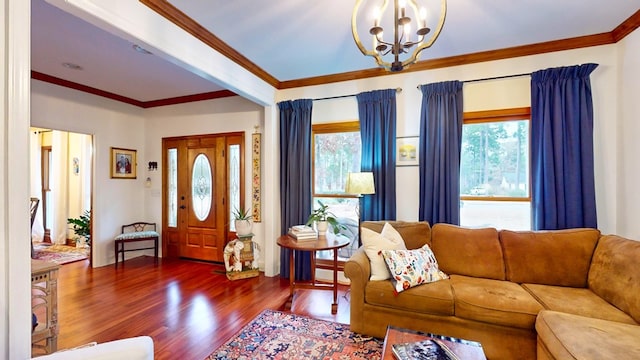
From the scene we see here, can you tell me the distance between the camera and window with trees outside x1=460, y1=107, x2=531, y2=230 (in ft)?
9.89

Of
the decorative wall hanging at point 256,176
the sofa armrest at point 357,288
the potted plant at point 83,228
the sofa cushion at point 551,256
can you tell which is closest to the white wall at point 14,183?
the sofa armrest at point 357,288

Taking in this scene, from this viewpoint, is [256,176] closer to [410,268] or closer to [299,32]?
[299,32]

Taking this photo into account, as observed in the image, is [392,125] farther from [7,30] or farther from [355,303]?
[7,30]

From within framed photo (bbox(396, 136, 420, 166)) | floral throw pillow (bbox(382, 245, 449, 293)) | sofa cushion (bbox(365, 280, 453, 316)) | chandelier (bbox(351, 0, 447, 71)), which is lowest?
sofa cushion (bbox(365, 280, 453, 316))

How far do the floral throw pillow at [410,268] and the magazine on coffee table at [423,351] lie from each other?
0.69 m

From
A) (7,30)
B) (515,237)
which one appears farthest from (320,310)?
(7,30)

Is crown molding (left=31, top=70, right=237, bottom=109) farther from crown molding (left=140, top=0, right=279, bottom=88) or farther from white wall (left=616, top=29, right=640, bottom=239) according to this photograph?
white wall (left=616, top=29, right=640, bottom=239)

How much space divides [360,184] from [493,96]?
1.75 m

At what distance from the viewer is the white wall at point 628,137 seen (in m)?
2.46

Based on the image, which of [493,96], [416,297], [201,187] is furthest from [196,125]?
[493,96]

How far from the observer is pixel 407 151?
3340 millimetres

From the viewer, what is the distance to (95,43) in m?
2.80

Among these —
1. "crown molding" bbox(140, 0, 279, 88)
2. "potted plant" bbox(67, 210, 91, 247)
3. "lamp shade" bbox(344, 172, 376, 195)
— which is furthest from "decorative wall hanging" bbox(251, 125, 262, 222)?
"potted plant" bbox(67, 210, 91, 247)

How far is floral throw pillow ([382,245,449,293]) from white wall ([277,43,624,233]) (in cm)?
96
